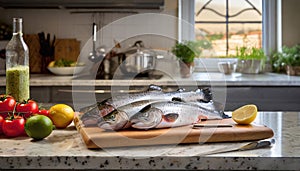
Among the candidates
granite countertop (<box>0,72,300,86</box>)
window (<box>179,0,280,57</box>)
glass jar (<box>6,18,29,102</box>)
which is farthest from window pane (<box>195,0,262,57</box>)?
glass jar (<box>6,18,29,102</box>)

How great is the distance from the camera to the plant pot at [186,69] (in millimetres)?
3039

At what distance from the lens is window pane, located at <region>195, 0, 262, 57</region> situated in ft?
11.7

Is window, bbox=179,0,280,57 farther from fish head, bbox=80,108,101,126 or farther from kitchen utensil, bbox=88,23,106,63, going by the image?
fish head, bbox=80,108,101,126

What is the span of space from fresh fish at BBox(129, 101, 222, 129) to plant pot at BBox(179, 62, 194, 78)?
5.62ft

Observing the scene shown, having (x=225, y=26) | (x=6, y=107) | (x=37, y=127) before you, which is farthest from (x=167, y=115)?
(x=225, y=26)

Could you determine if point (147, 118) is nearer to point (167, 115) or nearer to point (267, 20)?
point (167, 115)

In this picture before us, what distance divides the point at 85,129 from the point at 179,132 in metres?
0.28

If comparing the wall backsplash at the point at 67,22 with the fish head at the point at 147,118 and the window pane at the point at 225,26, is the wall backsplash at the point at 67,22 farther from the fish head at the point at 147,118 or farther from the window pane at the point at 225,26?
the fish head at the point at 147,118

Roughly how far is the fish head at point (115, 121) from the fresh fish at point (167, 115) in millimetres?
22

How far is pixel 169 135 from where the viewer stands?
1.13 metres

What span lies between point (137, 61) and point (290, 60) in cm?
113

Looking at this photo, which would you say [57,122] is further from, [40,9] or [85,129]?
[40,9]

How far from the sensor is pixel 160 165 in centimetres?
103

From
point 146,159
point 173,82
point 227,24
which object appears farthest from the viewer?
point 227,24
